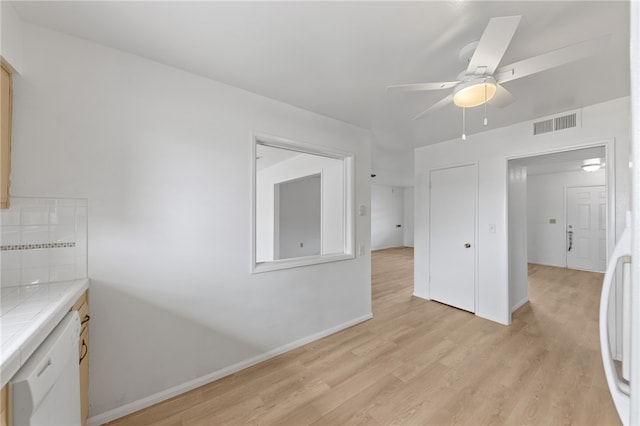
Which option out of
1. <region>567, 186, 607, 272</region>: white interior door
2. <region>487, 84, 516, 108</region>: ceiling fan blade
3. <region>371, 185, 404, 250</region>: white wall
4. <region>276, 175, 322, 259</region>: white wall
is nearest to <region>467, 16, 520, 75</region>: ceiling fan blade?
<region>487, 84, 516, 108</region>: ceiling fan blade

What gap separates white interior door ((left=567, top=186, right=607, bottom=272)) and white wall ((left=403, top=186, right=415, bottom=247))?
4.53 metres

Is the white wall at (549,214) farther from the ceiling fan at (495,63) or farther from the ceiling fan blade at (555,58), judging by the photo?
the ceiling fan blade at (555,58)

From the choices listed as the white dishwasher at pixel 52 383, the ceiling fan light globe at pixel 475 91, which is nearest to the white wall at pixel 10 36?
the white dishwasher at pixel 52 383

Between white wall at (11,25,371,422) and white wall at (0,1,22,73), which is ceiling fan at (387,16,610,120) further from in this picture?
white wall at (0,1,22,73)

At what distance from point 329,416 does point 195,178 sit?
1.99 metres

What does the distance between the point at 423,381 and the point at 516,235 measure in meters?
2.63

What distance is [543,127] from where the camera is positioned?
9.09 ft

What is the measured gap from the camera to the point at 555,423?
1648mm

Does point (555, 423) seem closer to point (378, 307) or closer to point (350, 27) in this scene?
point (378, 307)

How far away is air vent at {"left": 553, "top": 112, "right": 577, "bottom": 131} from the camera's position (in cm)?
258

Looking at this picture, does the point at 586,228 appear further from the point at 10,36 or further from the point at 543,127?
the point at 10,36

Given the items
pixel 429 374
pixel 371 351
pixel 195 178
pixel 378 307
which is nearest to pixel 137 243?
pixel 195 178

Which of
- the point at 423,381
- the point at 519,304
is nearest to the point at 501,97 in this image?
the point at 423,381

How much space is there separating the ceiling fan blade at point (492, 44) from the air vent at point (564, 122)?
1999 mm
